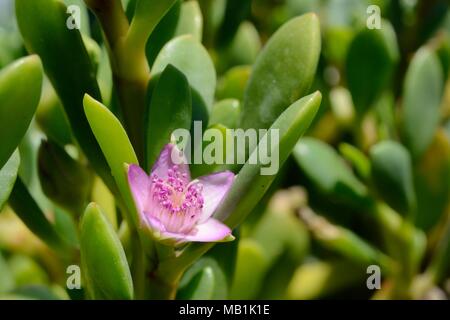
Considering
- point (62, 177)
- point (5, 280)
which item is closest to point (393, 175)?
point (62, 177)

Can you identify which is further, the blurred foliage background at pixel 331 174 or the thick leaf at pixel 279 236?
the thick leaf at pixel 279 236

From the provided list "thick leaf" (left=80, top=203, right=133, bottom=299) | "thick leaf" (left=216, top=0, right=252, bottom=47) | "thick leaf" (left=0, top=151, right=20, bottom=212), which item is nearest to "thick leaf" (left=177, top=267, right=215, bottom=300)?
"thick leaf" (left=80, top=203, right=133, bottom=299)

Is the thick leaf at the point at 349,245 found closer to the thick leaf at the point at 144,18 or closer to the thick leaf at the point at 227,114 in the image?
the thick leaf at the point at 227,114

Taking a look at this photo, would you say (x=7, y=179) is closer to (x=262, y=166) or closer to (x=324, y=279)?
(x=262, y=166)

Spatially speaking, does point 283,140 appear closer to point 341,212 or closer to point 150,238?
point 150,238

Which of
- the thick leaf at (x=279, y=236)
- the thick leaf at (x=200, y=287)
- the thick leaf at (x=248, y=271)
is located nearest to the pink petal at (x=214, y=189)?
the thick leaf at (x=200, y=287)

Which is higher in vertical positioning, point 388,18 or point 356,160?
point 388,18

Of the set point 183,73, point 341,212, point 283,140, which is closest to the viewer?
point 283,140
